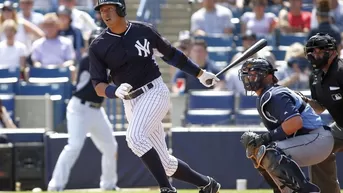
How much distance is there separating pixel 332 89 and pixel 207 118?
13.2 feet

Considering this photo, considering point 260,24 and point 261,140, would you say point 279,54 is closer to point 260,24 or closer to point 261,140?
point 260,24

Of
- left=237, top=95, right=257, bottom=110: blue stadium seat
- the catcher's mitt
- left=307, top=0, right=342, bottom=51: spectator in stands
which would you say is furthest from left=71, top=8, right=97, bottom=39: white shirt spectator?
the catcher's mitt

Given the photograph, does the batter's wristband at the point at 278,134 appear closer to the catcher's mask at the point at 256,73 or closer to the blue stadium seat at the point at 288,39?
the catcher's mask at the point at 256,73

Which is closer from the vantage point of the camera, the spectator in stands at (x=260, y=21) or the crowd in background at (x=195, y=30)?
the crowd in background at (x=195, y=30)

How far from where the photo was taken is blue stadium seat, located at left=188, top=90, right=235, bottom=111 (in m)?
11.6

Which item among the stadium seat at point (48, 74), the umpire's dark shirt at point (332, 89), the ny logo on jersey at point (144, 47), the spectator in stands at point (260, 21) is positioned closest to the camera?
the ny logo on jersey at point (144, 47)

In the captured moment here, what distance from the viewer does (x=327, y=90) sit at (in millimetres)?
7605

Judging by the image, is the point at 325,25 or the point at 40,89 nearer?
the point at 325,25

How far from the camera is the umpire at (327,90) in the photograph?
7465 millimetres

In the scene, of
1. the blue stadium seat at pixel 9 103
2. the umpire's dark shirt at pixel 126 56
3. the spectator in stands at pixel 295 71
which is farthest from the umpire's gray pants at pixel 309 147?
the blue stadium seat at pixel 9 103

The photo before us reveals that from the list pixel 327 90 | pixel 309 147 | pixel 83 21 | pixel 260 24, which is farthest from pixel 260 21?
pixel 309 147

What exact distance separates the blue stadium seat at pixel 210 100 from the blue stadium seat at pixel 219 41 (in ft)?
6.50

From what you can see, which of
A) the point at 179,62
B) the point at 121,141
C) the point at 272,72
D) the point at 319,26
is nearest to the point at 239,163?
the point at 121,141

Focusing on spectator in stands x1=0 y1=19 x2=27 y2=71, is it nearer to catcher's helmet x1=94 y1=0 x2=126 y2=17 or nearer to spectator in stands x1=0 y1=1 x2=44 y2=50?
spectator in stands x1=0 y1=1 x2=44 y2=50
